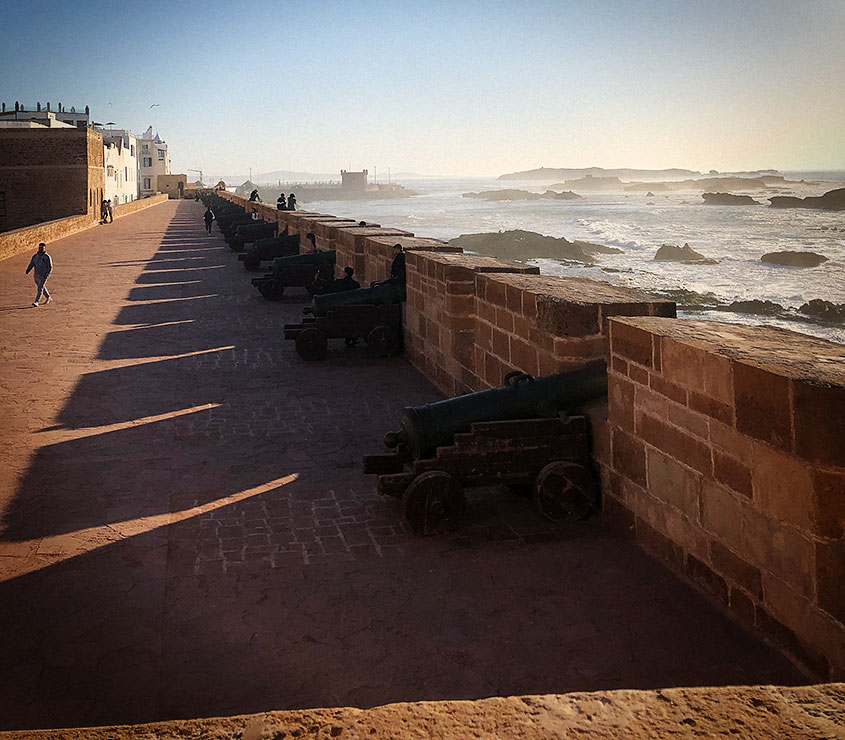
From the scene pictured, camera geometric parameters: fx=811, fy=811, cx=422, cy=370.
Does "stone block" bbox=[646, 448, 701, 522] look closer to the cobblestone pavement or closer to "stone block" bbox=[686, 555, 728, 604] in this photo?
"stone block" bbox=[686, 555, 728, 604]

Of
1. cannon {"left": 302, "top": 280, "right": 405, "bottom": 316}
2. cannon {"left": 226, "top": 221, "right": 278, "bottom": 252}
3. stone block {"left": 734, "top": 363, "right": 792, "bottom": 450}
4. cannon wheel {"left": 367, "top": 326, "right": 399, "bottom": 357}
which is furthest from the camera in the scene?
cannon {"left": 226, "top": 221, "right": 278, "bottom": 252}

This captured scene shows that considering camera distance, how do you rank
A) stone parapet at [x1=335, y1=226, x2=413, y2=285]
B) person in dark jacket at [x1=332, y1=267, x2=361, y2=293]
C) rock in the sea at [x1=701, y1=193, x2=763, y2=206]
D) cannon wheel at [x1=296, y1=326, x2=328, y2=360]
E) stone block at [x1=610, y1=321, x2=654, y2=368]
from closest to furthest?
stone block at [x1=610, y1=321, x2=654, y2=368] < cannon wheel at [x1=296, y1=326, x2=328, y2=360] < person in dark jacket at [x1=332, y1=267, x2=361, y2=293] < stone parapet at [x1=335, y1=226, x2=413, y2=285] < rock in the sea at [x1=701, y1=193, x2=763, y2=206]

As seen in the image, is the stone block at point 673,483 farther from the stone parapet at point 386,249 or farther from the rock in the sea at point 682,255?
the rock in the sea at point 682,255

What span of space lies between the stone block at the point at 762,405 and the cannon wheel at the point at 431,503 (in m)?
1.59

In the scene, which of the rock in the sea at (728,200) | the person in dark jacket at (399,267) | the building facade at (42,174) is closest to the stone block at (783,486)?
the person in dark jacket at (399,267)

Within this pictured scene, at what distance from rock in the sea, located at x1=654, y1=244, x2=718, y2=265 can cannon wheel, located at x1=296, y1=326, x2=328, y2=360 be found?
5847 cm

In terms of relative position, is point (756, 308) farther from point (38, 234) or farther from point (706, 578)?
point (706, 578)

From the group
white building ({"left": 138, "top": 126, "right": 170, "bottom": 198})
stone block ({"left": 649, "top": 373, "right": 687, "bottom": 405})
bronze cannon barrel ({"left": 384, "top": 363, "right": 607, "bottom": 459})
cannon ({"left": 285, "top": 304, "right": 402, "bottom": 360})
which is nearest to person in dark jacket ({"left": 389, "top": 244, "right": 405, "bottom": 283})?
cannon ({"left": 285, "top": 304, "right": 402, "bottom": 360})

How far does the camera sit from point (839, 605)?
279 cm

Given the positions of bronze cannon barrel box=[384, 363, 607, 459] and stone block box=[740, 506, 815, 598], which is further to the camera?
bronze cannon barrel box=[384, 363, 607, 459]

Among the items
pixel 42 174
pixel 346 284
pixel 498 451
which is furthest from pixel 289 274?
pixel 42 174

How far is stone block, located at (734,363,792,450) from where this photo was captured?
2975mm

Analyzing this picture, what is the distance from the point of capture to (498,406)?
4570mm

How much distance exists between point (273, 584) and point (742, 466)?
211 centimetres
